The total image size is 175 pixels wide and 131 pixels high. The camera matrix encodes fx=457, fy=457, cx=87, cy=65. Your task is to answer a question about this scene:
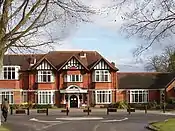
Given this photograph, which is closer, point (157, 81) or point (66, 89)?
point (66, 89)

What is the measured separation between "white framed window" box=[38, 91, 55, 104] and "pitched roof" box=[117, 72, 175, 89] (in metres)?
11.3

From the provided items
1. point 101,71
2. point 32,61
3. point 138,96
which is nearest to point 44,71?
point 32,61

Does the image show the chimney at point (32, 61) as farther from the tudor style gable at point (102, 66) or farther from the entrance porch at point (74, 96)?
the tudor style gable at point (102, 66)

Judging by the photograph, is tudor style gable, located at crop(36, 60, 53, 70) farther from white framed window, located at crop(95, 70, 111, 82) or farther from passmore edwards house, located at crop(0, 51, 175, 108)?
white framed window, located at crop(95, 70, 111, 82)

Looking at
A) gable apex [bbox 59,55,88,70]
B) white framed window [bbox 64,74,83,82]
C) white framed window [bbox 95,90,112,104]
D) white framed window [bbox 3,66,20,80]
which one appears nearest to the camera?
gable apex [bbox 59,55,88,70]

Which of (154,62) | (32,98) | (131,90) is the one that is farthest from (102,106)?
(154,62)

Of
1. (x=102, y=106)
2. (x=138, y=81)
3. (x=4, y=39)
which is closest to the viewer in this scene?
(x=4, y=39)

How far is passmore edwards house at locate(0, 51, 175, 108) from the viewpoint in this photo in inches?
2847

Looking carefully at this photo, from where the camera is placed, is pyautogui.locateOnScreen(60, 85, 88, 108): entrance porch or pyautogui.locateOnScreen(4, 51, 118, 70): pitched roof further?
pyautogui.locateOnScreen(4, 51, 118, 70): pitched roof

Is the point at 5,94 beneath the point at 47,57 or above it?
beneath

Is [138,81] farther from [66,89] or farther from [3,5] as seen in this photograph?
[3,5]

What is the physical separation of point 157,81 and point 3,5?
5897cm

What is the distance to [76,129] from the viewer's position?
27.2m

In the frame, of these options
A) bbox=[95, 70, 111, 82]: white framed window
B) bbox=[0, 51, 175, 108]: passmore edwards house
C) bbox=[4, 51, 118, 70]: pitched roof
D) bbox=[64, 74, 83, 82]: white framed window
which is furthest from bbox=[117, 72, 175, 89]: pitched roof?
bbox=[64, 74, 83, 82]: white framed window
